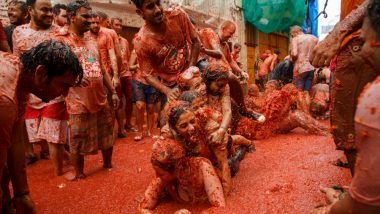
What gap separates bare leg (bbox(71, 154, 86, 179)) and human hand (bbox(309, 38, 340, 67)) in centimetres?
292

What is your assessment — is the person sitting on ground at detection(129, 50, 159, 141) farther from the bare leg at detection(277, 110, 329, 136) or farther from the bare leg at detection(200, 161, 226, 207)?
the bare leg at detection(200, 161, 226, 207)

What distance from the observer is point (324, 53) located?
245 cm

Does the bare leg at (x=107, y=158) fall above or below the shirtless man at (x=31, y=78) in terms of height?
below

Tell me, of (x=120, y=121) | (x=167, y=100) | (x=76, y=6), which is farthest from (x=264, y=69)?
(x=76, y=6)

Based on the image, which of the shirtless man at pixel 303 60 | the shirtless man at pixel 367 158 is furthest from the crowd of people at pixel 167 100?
the shirtless man at pixel 303 60

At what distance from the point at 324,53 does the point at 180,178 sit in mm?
1541

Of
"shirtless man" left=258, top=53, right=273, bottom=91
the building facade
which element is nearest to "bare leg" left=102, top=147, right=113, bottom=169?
the building facade

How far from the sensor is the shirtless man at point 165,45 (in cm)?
383

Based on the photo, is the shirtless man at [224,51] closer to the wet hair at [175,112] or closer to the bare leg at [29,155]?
the wet hair at [175,112]

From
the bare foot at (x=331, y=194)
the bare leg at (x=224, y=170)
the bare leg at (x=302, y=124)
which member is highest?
the bare foot at (x=331, y=194)

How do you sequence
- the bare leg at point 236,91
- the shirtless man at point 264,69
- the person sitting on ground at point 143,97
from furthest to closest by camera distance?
1. the shirtless man at point 264,69
2. the person sitting on ground at point 143,97
3. the bare leg at point 236,91

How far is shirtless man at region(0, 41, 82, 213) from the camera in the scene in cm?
192

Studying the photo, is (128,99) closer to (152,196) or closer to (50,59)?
(152,196)

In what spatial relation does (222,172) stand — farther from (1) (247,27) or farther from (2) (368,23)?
(1) (247,27)
